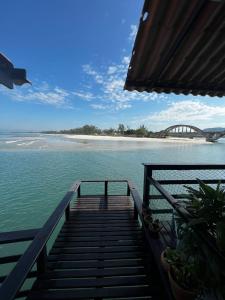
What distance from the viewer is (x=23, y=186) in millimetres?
8492

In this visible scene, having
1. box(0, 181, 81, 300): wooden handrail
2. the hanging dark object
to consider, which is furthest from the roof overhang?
box(0, 181, 81, 300): wooden handrail

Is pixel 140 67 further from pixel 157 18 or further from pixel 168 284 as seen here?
pixel 168 284

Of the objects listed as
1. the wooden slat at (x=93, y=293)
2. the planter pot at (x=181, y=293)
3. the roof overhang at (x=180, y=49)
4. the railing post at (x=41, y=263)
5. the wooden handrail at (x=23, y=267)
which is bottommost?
the wooden slat at (x=93, y=293)

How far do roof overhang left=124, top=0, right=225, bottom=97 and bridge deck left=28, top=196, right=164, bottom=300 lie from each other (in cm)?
220

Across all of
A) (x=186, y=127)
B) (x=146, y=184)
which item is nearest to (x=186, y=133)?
(x=186, y=127)

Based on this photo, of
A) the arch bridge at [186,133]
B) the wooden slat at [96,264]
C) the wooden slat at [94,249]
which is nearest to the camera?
the wooden slat at [96,264]

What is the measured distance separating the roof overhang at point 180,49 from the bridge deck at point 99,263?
7.23 ft

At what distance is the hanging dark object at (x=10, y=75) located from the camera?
1.53 meters

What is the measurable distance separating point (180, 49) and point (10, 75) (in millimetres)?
1546

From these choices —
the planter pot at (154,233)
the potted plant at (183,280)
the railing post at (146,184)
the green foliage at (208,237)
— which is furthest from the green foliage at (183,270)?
the railing post at (146,184)

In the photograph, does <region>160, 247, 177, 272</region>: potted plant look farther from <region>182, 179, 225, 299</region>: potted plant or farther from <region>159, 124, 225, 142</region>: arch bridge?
<region>159, 124, 225, 142</region>: arch bridge

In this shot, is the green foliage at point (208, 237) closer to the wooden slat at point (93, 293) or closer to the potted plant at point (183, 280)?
the potted plant at point (183, 280)

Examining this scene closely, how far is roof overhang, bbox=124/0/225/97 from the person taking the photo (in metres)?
1.33

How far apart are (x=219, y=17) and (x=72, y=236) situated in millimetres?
3116
